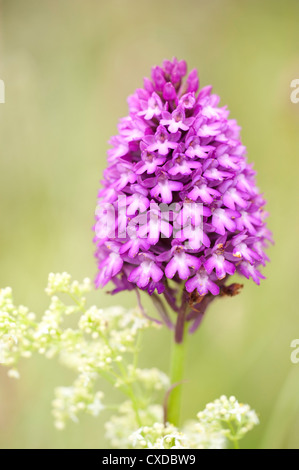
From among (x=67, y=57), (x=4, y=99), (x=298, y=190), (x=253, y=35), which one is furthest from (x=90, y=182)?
(x=253, y=35)

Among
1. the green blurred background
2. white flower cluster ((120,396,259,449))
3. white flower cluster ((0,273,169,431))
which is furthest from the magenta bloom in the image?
the green blurred background

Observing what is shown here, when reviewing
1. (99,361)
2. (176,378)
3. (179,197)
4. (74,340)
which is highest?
(179,197)

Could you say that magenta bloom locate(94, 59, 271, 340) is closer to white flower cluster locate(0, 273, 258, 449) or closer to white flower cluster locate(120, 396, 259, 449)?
white flower cluster locate(0, 273, 258, 449)

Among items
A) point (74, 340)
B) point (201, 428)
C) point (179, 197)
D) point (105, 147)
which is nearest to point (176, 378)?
point (201, 428)

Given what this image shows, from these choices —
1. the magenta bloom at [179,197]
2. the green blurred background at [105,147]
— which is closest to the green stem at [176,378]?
the magenta bloom at [179,197]

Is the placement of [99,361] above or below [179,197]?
below

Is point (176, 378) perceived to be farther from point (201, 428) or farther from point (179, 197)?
point (179, 197)

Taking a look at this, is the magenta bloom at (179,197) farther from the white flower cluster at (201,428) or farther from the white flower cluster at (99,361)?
the white flower cluster at (201,428)
